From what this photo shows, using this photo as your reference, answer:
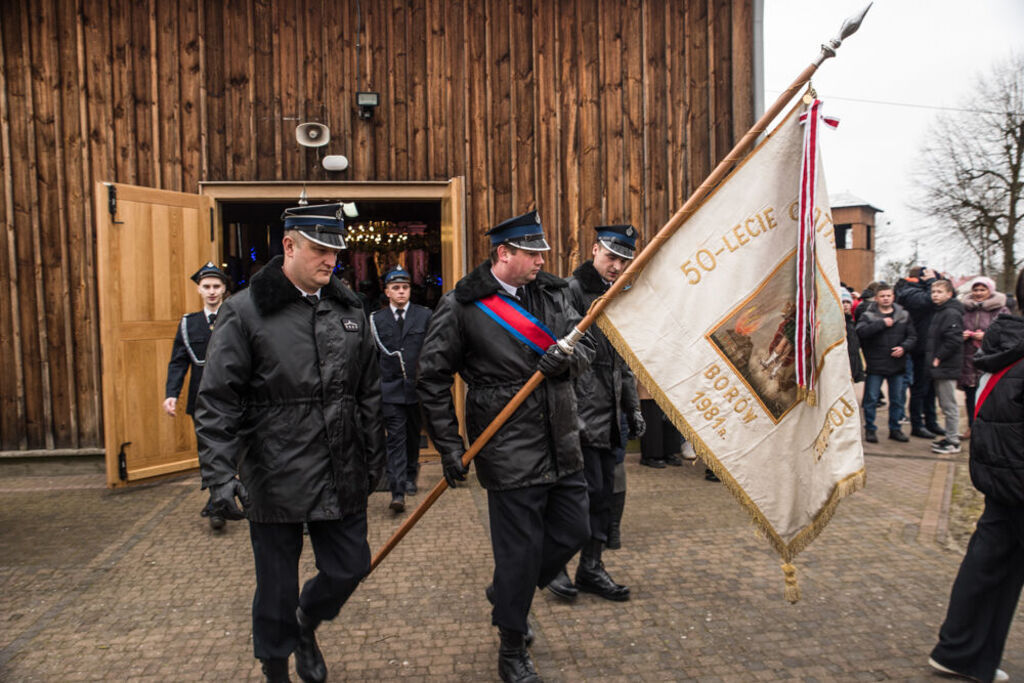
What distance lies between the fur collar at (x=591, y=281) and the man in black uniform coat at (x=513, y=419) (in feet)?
3.01

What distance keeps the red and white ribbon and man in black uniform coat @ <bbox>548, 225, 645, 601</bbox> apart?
1.34 meters

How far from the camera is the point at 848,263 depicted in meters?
38.2

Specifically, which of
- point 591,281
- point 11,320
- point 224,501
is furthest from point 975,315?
point 11,320

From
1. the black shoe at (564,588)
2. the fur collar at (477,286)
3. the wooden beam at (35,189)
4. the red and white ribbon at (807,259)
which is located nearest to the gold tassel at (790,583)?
the red and white ribbon at (807,259)

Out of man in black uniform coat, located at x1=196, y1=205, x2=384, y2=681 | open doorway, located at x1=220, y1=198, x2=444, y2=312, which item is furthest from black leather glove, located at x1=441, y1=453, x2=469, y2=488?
open doorway, located at x1=220, y1=198, x2=444, y2=312

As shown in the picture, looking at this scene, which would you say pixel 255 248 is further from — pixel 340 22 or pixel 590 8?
pixel 590 8

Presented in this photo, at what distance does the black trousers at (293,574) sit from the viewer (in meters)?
3.06

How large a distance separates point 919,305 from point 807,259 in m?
7.67

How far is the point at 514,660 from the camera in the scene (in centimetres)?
330

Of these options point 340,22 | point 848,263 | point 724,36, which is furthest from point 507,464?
point 848,263

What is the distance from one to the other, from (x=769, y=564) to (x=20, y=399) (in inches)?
285

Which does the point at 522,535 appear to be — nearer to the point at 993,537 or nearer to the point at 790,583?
the point at 790,583

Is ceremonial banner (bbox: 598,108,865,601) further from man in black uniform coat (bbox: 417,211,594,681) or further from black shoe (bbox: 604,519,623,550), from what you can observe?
black shoe (bbox: 604,519,623,550)

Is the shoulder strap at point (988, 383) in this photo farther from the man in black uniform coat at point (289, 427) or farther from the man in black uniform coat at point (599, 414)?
the man in black uniform coat at point (289, 427)
